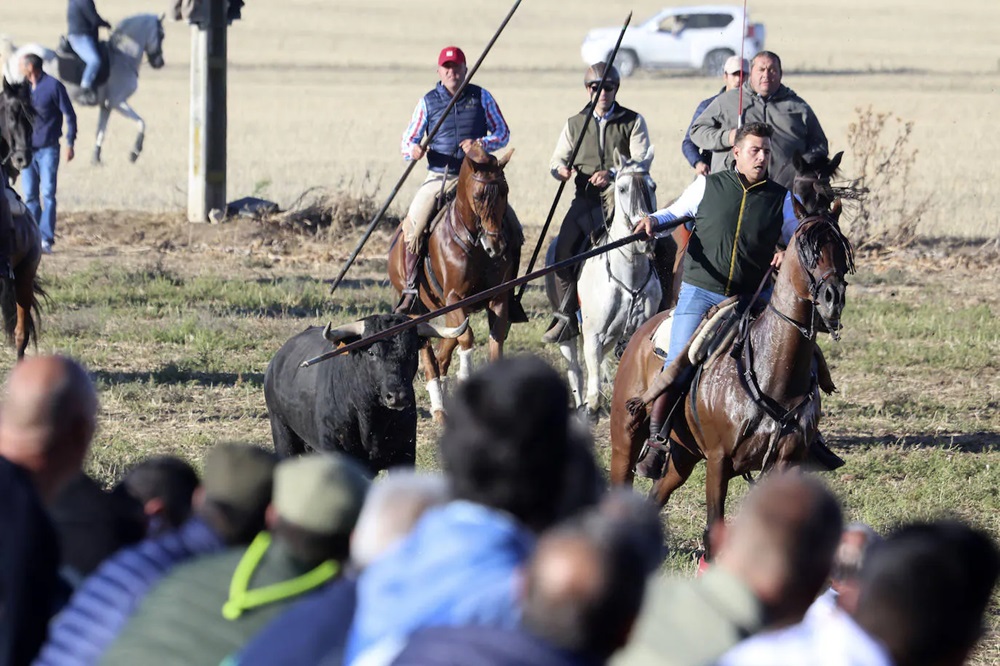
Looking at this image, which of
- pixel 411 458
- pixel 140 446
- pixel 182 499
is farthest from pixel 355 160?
pixel 182 499

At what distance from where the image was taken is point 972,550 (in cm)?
329

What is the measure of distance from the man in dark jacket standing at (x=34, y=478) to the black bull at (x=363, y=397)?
4.32 meters

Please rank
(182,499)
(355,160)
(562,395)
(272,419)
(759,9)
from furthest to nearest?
(759,9)
(355,160)
(272,419)
(182,499)
(562,395)

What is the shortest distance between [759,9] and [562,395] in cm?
7721

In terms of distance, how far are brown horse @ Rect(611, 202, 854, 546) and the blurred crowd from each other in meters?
4.44

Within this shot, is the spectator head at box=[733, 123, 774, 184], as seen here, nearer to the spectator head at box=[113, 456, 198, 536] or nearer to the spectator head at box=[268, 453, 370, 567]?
the spectator head at box=[113, 456, 198, 536]

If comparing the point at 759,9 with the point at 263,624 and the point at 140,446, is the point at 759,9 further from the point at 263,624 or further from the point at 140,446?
the point at 263,624

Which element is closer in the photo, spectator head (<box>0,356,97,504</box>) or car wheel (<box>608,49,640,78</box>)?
spectator head (<box>0,356,97,504</box>)

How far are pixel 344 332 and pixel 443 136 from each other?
17.2 feet

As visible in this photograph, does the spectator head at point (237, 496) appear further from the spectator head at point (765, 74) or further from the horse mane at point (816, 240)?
the spectator head at point (765, 74)

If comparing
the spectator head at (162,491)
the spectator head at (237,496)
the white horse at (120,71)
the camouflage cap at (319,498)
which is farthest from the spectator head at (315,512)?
the white horse at (120,71)

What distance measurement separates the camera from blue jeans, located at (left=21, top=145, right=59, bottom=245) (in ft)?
60.5

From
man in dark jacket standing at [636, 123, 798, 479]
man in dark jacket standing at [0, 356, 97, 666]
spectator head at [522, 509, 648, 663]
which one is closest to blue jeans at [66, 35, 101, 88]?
man in dark jacket standing at [636, 123, 798, 479]

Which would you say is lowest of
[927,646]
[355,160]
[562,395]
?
[355,160]
